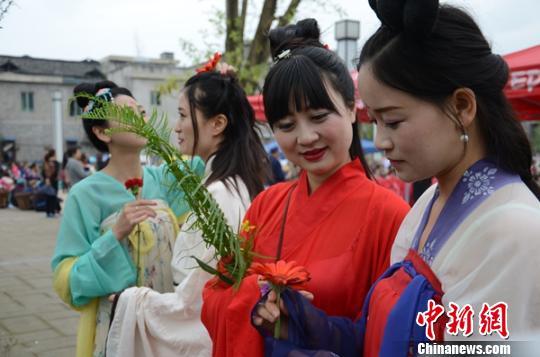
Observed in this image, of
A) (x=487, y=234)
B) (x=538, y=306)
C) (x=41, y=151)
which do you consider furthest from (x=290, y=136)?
(x=41, y=151)

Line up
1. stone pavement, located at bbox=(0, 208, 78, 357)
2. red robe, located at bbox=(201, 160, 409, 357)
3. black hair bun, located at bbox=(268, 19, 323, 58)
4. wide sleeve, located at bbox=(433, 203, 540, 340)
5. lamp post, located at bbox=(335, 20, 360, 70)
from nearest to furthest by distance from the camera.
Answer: wide sleeve, located at bbox=(433, 203, 540, 340) → red robe, located at bbox=(201, 160, 409, 357) → black hair bun, located at bbox=(268, 19, 323, 58) → stone pavement, located at bbox=(0, 208, 78, 357) → lamp post, located at bbox=(335, 20, 360, 70)

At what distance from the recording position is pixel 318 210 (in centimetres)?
161

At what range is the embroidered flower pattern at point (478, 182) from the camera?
3.65ft

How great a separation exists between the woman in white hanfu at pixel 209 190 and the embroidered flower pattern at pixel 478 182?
2.81ft

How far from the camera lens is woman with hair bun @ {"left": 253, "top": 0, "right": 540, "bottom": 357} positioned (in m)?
1.03

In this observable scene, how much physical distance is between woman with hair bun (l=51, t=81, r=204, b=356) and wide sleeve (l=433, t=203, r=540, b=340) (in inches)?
56.0

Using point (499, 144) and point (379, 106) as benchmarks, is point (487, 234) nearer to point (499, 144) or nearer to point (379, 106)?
point (499, 144)

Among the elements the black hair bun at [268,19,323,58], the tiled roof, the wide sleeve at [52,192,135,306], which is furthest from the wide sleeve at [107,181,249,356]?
the tiled roof

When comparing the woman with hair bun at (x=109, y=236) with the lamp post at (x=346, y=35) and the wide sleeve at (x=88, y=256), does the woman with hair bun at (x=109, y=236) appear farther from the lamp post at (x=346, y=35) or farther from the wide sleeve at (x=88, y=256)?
the lamp post at (x=346, y=35)

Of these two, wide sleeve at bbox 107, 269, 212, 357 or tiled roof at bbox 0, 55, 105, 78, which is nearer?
wide sleeve at bbox 107, 269, 212, 357

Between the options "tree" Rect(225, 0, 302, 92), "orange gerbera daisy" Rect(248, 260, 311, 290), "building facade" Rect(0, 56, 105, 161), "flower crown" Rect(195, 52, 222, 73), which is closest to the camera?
"orange gerbera daisy" Rect(248, 260, 311, 290)

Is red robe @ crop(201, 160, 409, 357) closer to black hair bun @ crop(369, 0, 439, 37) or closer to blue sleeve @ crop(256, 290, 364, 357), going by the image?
blue sleeve @ crop(256, 290, 364, 357)

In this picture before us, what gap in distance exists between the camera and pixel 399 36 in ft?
3.88

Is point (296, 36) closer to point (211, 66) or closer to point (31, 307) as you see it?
point (211, 66)
